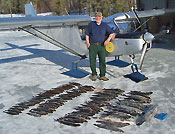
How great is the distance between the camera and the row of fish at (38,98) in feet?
14.5

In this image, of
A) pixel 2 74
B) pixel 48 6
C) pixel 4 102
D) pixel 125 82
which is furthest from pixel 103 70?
pixel 48 6

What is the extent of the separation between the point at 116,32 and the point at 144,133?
3.98 m

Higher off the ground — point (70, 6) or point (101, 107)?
point (70, 6)

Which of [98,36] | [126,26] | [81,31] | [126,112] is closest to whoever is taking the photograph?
[126,112]

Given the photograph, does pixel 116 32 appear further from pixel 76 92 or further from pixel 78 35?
pixel 76 92

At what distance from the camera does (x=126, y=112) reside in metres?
4.02

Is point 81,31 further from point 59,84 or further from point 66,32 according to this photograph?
point 59,84

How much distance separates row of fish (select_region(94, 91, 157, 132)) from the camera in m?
3.66

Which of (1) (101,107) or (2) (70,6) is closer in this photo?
(1) (101,107)

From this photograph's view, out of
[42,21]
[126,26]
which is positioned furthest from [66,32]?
[126,26]

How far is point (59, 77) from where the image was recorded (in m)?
6.89

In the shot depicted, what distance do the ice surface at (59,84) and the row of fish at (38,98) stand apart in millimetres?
155

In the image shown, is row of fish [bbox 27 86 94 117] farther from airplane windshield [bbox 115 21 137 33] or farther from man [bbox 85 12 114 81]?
airplane windshield [bbox 115 21 137 33]

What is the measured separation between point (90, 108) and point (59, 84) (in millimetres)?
2200
